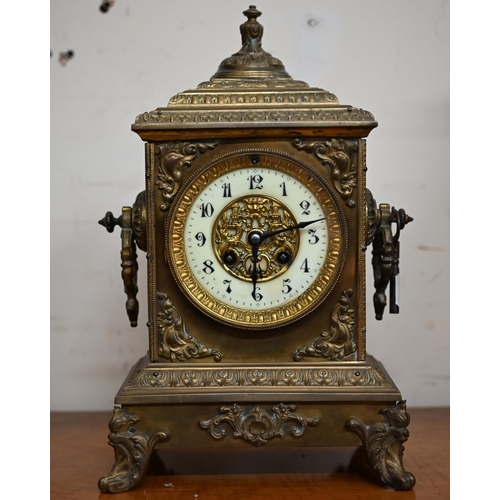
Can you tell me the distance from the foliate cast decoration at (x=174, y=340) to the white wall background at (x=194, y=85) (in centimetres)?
61

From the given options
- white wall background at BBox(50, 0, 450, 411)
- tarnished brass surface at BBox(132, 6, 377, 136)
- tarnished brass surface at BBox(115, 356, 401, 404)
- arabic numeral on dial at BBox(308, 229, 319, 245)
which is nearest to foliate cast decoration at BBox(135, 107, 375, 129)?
tarnished brass surface at BBox(132, 6, 377, 136)

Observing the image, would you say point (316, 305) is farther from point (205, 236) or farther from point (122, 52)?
point (122, 52)

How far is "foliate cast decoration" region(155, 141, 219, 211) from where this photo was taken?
1.82 meters

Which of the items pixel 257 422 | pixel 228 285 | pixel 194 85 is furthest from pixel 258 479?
pixel 194 85

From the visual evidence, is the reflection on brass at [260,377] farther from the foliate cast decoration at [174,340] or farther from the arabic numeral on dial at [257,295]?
the arabic numeral on dial at [257,295]

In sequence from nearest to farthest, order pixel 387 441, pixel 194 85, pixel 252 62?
pixel 387 441 → pixel 252 62 → pixel 194 85

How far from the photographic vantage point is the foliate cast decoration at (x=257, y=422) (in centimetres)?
180

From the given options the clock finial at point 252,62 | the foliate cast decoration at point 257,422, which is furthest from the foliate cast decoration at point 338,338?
the clock finial at point 252,62

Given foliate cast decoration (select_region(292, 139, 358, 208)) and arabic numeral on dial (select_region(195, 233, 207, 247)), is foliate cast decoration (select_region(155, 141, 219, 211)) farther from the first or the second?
foliate cast decoration (select_region(292, 139, 358, 208))

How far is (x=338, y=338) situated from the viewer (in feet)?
6.05

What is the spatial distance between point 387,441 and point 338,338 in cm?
22

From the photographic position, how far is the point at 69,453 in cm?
206

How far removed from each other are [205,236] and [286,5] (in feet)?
2.76

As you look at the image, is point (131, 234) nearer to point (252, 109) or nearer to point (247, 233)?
point (247, 233)
